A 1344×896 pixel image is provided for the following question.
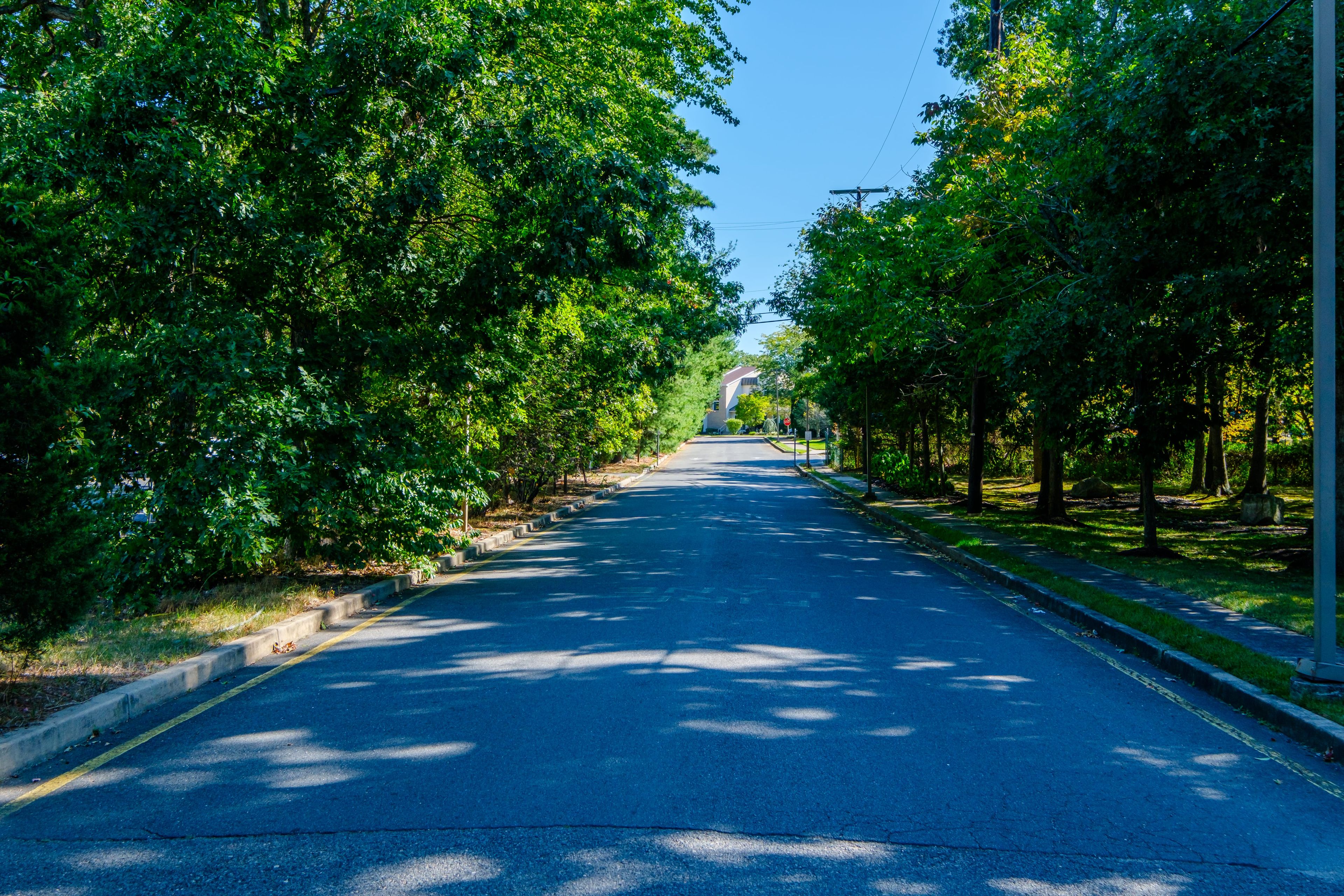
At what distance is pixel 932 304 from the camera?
17859 mm

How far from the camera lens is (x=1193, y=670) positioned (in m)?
6.92

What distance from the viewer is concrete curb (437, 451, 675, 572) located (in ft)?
43.5

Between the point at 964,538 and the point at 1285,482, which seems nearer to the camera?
the point at 964,538

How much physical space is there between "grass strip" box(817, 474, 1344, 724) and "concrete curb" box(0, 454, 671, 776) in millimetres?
7404

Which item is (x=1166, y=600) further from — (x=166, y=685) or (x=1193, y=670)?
(x=166, y=685)

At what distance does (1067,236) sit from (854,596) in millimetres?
7590

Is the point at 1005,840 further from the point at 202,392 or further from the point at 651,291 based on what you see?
the point at 651,291

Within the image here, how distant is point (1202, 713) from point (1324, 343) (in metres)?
2.55

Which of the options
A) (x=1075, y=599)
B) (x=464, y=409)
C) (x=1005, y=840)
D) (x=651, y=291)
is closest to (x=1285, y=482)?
(x=651, y=291)

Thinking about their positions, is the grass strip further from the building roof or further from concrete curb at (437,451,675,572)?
the building roof

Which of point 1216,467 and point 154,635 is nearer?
point 154,635

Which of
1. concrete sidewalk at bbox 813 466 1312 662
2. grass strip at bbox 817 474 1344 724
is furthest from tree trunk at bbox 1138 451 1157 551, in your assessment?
grass strip at bbox 817 474 1344 724

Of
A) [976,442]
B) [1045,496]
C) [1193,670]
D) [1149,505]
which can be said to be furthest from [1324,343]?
[976,442]

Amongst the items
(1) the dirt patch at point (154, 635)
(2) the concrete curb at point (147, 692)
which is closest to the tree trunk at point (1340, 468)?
(1) the dirt patch at point (154, 635)
